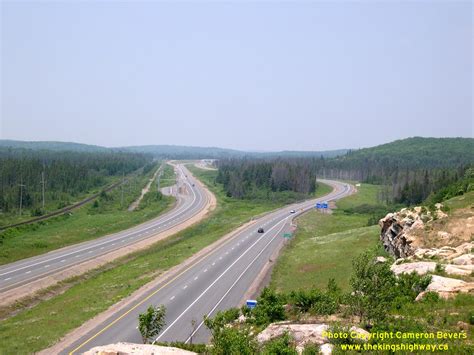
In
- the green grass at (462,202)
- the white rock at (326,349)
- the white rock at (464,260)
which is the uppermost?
the green grass at (462,202)

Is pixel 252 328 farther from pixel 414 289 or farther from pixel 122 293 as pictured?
pixel 122 293

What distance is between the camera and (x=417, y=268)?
87.2 ft

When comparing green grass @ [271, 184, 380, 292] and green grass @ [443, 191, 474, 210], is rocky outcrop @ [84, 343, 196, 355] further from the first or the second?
green grass @ [443, 191, 474, 210]

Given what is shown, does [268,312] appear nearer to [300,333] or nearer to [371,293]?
[300,333]

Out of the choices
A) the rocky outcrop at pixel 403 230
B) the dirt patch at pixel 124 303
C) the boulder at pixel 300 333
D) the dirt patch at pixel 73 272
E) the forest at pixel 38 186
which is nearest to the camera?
the boulder at pixel 300 333

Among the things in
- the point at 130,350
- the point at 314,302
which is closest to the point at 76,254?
the point at 314,302

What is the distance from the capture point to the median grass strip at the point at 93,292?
31319 mm

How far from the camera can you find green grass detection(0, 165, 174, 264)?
68.1 metres

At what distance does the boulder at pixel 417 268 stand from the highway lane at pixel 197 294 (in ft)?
50.7

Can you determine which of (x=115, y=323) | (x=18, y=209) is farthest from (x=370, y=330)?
(x=18, y=209)

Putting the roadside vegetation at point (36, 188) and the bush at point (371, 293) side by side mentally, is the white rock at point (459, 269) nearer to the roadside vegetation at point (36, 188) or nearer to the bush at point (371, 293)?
the bush at point (371, 293)

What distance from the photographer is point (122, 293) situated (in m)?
42.8

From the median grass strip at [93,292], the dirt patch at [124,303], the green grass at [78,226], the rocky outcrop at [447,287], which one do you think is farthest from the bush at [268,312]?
the green grass at [78,226]

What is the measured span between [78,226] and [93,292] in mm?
47619
